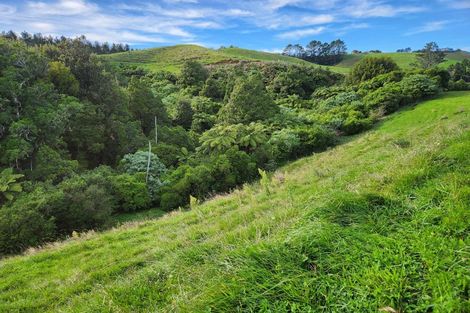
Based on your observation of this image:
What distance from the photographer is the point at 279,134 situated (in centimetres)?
2850

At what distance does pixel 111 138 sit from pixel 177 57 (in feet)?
249

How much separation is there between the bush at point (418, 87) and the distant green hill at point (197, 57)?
1640 inches

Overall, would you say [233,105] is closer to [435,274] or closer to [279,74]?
[279,74]

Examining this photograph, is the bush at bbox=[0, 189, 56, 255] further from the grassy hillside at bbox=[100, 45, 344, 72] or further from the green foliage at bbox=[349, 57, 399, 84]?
the grassy hillside at bbox=[100, 45, 344, 72]

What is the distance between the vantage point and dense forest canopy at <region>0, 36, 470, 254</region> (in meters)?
16.4

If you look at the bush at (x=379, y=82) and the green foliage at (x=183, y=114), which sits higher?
the bush at (x=379, y=82)

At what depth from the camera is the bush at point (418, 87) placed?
121 feet

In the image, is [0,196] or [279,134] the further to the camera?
[279,134]

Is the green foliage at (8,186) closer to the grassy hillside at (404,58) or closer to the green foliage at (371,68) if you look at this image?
the green foliage at (371,68)

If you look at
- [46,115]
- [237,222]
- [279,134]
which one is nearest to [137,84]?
[46,115]

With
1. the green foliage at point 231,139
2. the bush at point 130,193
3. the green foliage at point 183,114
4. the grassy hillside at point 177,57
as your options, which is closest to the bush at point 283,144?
the green foliage at point 231,139

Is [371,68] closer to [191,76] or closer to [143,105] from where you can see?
[191,76]

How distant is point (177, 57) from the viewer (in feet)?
316

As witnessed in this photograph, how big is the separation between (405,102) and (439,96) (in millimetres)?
5169
